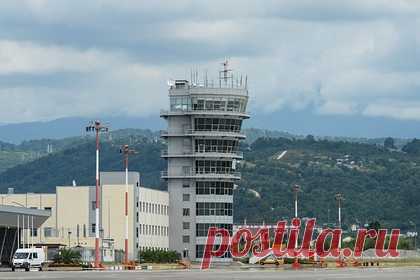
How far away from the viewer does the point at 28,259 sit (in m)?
125

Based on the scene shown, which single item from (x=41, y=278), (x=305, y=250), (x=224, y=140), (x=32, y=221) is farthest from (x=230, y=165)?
(x=41, y=278)

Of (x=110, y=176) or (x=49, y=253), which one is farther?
(x=110, y=176)

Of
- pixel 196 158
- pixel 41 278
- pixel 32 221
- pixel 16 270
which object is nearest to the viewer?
pixel 41 278

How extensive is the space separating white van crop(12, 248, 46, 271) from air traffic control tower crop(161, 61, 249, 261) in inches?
2559

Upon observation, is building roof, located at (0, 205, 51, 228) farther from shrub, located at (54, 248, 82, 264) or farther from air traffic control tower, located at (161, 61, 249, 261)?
air traffic control tower, located at (161, 61, 249, 261)

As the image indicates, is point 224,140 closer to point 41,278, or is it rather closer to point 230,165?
point 230,165

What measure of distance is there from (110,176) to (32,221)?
29.2 m

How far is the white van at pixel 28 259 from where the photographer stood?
4862 inches

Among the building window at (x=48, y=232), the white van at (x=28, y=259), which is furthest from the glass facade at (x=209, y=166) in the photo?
the white van at (x=28, y=259)

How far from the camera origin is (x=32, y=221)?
506ft

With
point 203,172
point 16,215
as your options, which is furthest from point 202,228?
point 16,215

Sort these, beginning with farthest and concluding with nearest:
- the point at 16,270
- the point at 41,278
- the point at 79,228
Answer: the point at 79,228
the point at 16,270
the point at 41,278

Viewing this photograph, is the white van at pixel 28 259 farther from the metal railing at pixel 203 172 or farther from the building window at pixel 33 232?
the metal railing at pixel 203 172

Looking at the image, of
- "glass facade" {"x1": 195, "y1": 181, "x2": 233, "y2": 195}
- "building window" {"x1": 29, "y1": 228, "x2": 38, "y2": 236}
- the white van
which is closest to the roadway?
Result: the white van
